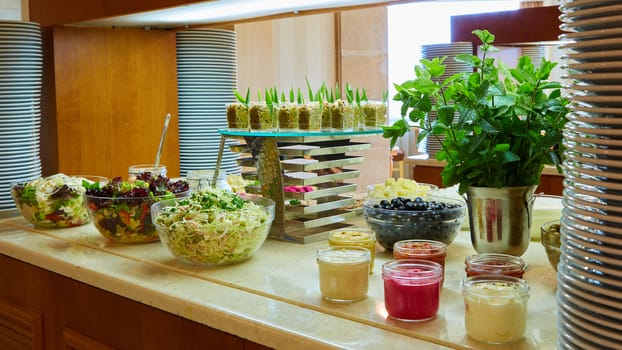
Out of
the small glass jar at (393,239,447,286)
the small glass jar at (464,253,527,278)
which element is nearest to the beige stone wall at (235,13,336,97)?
the small glass jar at (393,239,447,286)

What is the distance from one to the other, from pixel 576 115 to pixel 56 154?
220 centimetres

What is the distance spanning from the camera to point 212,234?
5.32ft

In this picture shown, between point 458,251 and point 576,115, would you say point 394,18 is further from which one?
point 576,115

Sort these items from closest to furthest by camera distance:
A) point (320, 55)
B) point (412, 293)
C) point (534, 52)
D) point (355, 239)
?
1. point (412, 293)
2. point (355, 239)
3. point (320, 55)
4. point (534, 52)

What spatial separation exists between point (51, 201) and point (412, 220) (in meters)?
1.15

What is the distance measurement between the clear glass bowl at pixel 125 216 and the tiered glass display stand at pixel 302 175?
0.26 meters

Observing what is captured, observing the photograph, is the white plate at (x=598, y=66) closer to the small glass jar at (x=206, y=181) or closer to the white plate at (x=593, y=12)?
the white plate at (x=593, y=12)

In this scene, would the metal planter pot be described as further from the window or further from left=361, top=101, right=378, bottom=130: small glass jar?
the window

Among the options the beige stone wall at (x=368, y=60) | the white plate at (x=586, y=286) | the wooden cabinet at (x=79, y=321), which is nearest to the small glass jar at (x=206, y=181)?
the wooden cabinet at (x=79, y=321)

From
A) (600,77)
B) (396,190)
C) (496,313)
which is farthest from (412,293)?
(396,190)

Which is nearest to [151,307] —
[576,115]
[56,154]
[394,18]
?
[576,115]

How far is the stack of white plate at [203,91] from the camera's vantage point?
2949 mm

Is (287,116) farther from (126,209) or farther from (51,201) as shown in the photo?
(51,201)

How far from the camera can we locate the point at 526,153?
1531 millimetres
